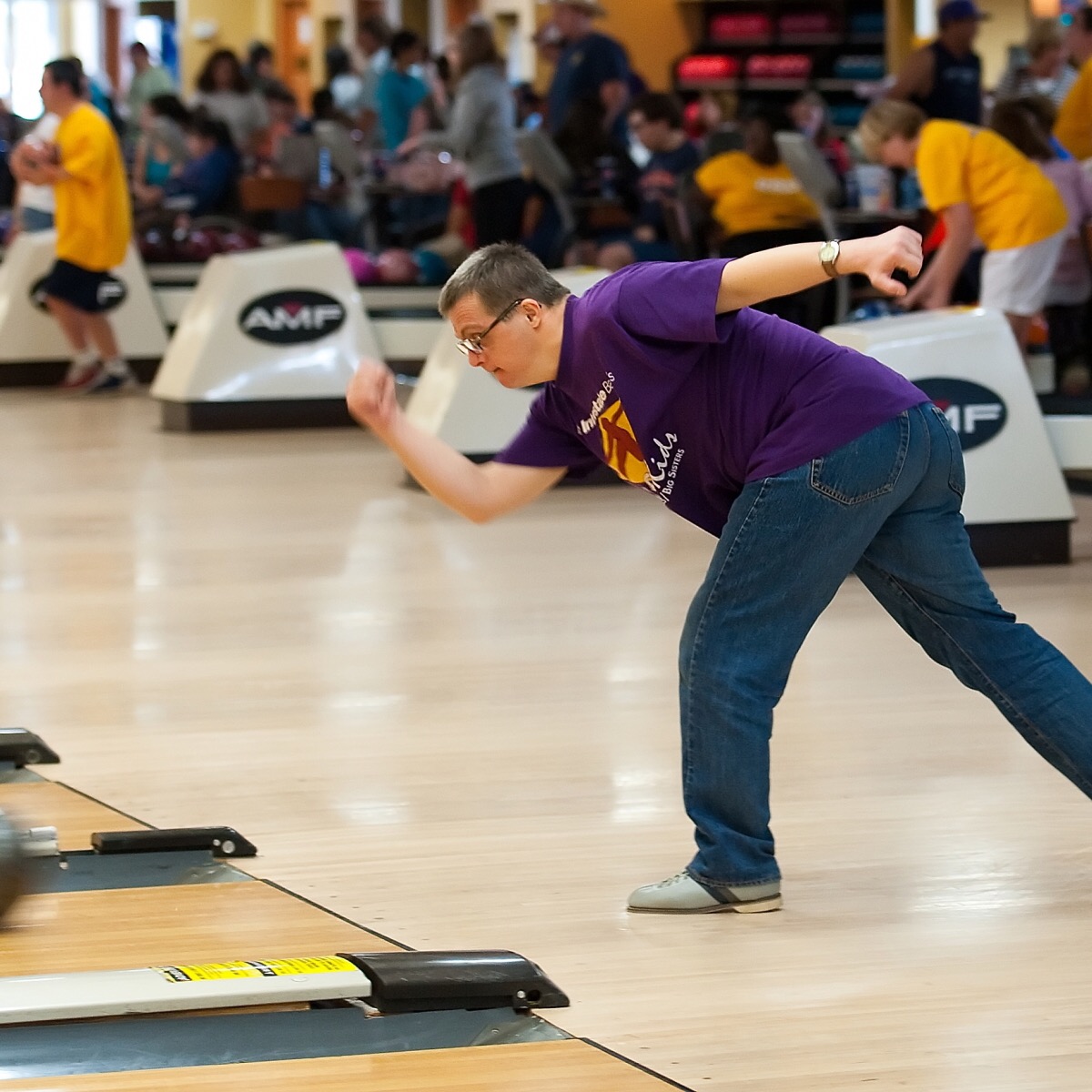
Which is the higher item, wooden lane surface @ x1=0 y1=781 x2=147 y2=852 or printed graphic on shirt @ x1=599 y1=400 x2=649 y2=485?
printed graphic on shirt @ x1=599 y1=400 x2=649 y2=485

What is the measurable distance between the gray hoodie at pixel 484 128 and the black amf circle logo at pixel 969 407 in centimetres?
463

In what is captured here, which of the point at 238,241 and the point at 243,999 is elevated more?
the point at 243,999

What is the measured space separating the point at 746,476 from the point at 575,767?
1.09 meters

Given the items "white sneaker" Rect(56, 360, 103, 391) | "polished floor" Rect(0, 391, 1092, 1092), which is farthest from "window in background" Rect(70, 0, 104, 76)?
"polished floor" Rect(0, 391, 1092, 1092)

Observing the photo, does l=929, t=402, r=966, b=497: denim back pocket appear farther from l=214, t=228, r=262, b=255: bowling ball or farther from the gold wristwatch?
l=214, t=228, r=262, b=255: bowling ball

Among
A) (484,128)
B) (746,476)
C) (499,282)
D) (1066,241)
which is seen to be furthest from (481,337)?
(484,128)

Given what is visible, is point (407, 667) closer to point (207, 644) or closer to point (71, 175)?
point (207, 644)

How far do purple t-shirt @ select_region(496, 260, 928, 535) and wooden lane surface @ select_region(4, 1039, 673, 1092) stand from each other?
815mm

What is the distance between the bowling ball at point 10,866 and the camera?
8.96 ft

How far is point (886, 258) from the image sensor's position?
2598 mm

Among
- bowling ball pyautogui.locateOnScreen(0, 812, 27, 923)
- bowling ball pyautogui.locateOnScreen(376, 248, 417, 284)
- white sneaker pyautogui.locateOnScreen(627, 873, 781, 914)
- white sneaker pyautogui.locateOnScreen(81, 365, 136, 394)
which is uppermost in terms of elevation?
bowling ball pyautogui.locateOnScreen(0, 812, 27, 923)

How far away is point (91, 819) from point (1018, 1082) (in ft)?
5.49

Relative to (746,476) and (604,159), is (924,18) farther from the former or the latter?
(746,476)

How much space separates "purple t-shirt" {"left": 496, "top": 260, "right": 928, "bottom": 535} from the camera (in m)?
2.76
